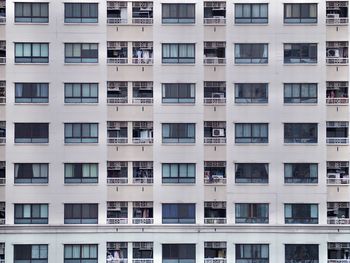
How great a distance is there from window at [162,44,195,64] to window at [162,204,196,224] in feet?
21.0

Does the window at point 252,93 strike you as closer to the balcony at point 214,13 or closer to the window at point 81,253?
the balcony at point 214,13

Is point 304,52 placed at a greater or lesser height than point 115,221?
greater

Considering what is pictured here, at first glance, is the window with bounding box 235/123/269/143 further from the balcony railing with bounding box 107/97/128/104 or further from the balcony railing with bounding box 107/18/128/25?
the balcony railing with bounding box 107/18/128/25

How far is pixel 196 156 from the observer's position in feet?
105

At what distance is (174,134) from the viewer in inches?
1266

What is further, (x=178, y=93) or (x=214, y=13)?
(x=214, y=13)

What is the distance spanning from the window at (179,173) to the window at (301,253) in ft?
17.2

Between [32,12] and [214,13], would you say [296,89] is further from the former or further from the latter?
[32,12]

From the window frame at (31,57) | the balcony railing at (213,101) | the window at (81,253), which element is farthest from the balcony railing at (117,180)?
the window frame at (31,57)

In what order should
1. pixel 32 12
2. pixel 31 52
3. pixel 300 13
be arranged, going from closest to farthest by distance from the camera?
pixel 31 52
pixel 32 12
pixel 300 13

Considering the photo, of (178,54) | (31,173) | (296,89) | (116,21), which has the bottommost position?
(31,173)

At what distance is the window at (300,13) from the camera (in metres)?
32.3

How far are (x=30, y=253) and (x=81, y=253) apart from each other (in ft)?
7.40

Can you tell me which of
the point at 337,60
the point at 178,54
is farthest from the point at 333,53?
the point at 178,54
